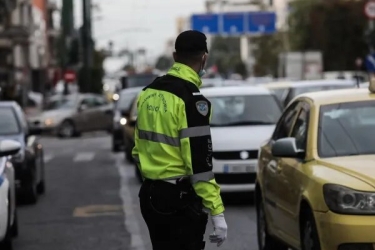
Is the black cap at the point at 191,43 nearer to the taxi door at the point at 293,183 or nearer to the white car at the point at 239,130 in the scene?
the taxi door at the point at 293,183

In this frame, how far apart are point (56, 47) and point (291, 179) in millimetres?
106527

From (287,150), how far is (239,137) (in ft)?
22.9

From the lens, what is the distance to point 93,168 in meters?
24.7

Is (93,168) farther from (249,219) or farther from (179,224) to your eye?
(179,224)

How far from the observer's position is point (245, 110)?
56.5 feet

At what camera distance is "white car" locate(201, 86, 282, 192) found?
51.4 feet

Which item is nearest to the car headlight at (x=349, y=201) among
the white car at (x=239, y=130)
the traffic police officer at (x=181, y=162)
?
the traffic police officer at (x=181, y=162)

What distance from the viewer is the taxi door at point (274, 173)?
9.80m

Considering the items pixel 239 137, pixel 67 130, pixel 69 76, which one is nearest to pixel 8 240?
pixel 239 137

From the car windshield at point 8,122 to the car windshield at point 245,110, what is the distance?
111 inches

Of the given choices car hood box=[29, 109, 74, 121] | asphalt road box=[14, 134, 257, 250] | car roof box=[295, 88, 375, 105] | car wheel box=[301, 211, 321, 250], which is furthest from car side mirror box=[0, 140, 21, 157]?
car hood box=[29, 109, 74, 121]

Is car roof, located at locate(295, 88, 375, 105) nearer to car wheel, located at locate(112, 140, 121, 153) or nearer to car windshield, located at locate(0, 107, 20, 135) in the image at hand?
car windshield, located at locate(0, 107, 20, 135)

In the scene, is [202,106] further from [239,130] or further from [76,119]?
[76,119]

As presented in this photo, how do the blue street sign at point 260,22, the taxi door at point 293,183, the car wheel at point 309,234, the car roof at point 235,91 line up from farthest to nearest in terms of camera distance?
the blue street sign at point 260,22, the car roof at point 235,91, the taxi door at point 293,183, the car wheel at point 309,234
